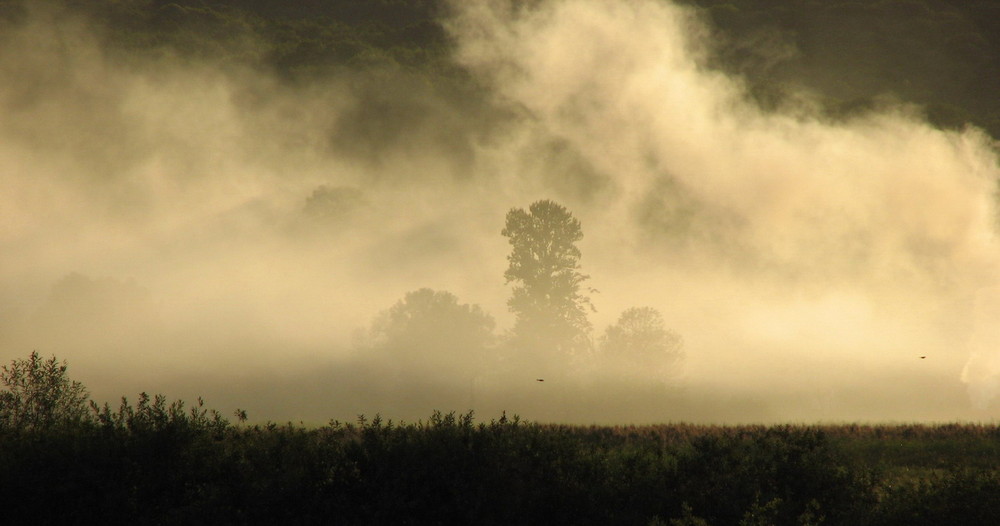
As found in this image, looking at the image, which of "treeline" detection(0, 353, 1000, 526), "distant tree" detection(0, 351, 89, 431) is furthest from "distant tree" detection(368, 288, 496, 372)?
"treeline" detection(0, 353, 1000, 526)

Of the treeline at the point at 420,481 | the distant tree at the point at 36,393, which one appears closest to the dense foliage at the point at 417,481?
the treeline at the point at 420,481

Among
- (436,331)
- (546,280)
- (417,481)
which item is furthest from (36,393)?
(436,331)

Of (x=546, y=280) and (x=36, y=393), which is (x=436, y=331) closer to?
(x=546, y=280)

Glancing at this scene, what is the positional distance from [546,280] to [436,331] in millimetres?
18514

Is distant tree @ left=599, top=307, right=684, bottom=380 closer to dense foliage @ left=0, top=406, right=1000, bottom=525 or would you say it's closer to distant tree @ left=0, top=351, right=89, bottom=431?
dense foliage @ left=0, top=406, right=1000, bottom=525

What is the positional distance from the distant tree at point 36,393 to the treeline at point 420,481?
17.4ft

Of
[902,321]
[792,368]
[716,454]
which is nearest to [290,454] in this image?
[716,454]

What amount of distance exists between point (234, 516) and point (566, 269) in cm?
6029

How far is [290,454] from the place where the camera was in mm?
19578

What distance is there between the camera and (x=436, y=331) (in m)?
88.3

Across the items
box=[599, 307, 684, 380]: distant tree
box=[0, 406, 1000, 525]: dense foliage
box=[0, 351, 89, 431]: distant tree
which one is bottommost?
box=[0, 406, 1000, 525]: dense foliage

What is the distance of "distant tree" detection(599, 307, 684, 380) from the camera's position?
7731 centimetres

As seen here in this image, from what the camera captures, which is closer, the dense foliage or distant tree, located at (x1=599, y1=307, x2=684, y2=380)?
the dense foliage

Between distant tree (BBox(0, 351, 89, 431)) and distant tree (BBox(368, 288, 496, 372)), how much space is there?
5749 centimetres
